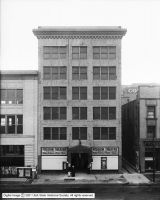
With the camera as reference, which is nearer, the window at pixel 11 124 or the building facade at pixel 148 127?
the window at pixel 11 124

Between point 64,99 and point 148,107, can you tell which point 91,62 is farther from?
point 148,107

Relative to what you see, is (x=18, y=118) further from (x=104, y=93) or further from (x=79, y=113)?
(x=104, y=93)

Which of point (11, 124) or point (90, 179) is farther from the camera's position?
point (11, 124)

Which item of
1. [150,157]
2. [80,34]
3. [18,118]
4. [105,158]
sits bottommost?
[105,158]

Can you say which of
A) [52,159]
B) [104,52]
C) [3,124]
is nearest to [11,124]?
[3,124]

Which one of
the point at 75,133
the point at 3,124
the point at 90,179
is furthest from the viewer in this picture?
the point at 75,133

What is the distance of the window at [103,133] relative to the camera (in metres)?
45.2

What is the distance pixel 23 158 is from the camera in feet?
145

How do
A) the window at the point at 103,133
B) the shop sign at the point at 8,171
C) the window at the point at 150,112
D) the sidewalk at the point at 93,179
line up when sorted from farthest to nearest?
the window at the point at 150,112, the window at the point at 103,133, the shop sign at the point at 8,171, the sidewalk at the point at 93,179

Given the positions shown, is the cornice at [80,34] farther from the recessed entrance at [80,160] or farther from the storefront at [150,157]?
the recessed entrance at [80,160]

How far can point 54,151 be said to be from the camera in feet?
147

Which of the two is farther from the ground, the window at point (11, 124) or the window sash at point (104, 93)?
the window sash at point (104, 93)

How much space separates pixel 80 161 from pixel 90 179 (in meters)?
6.61

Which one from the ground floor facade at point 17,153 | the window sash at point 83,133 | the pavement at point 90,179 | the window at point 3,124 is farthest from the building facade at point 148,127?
the window at point 3,124
